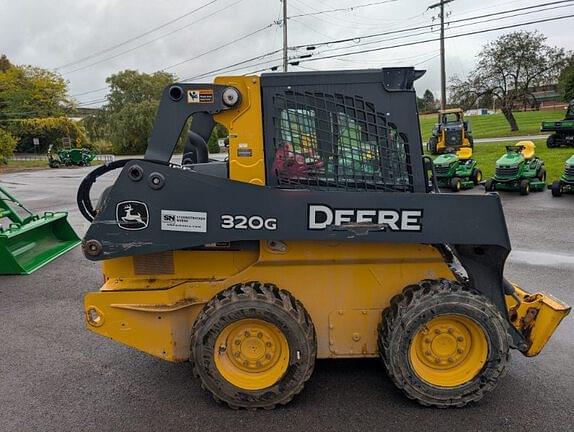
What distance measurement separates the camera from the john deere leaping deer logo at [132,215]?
3131 mm

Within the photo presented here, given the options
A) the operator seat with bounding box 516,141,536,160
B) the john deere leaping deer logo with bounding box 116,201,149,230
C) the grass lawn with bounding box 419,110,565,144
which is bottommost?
the john deere leaping deer logo with bounding box 116,201,149,230

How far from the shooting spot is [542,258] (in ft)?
23.0

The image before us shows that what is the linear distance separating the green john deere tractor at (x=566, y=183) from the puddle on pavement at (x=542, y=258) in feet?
18.2

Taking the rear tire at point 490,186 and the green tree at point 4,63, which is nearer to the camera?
the rear tire at point 490,186

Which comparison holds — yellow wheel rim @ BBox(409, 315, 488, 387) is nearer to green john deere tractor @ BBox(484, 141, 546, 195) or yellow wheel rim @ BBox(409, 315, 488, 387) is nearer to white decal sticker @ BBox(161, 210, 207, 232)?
white decal sticker @ BBox(161, 210, 207, 232)

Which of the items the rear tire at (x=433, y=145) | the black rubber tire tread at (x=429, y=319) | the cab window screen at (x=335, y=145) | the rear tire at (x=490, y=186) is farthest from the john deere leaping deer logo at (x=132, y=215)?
the rear tire at (x=433, y=145)

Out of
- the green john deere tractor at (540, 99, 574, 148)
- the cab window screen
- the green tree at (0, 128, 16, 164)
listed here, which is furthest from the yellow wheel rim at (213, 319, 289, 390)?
the green tree at (0, 128, 16, 164)

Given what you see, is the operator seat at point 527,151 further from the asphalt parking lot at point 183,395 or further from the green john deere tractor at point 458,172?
the asphalt parking lot at point 183,395

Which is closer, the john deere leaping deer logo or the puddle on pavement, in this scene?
the john deere leaping deer logo

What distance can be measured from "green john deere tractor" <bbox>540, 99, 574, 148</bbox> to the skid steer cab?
68.2 feet

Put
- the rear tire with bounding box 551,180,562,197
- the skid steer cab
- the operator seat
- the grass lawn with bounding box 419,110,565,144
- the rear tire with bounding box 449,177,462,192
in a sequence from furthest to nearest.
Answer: the grass lawn with bounding box 419,110,565,144 < the rear tire with bounding box 449,177,462,192 < the operator seat < the rear tire with bounding box 551,180,562,197 < the skid steer cab

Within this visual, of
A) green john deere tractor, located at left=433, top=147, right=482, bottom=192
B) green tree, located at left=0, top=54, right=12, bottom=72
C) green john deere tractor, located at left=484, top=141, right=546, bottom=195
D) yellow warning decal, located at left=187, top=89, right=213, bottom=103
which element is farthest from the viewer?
green tree, located at left=0, top=54, right=12, bottom=72

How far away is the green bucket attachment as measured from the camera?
21.7 feet

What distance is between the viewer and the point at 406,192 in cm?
329
